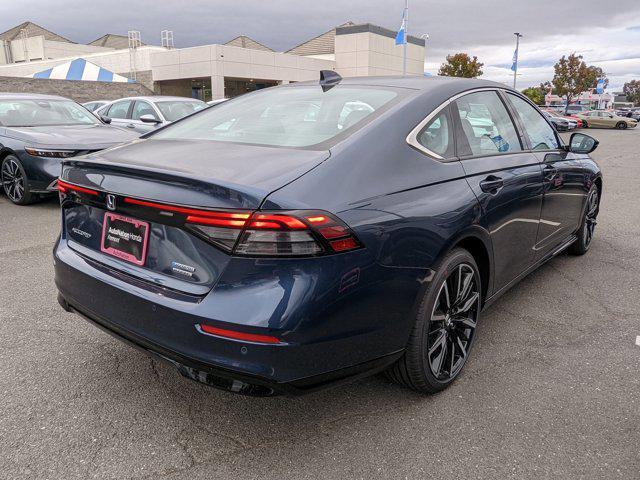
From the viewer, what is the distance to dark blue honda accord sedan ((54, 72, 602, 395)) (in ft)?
6.35

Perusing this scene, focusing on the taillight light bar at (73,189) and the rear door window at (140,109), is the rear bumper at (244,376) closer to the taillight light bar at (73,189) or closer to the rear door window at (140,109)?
the taillight light bar at (73,189)

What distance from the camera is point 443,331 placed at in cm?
269

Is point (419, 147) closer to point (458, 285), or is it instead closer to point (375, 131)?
point (375, 131)

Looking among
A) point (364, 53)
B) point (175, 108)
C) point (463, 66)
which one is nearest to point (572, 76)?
point (463, 66)

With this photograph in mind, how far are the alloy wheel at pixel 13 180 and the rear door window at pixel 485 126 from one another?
20.5 feet

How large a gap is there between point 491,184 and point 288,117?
1.18 meters

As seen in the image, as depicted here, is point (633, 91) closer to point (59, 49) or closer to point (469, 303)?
point (59, 49)

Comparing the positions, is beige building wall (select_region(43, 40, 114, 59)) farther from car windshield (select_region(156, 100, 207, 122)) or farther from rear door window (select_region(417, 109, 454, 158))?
rear door window (select_region(417, 109, 454, 158))

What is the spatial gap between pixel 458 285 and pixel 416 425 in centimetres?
73

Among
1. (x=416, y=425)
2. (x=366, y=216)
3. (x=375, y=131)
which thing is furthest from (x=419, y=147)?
(x=416, y=425)

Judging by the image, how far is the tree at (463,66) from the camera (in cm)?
5384

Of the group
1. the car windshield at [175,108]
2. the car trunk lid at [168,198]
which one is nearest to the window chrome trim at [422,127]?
the car trunk lid at [168,198]

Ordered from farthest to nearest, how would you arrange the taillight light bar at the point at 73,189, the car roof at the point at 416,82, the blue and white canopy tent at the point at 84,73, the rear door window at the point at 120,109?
the blue and white canopy tent at the point at 84,73 < the rear door window at the point at 120,109 < the car roof at the point at 416,82 < the taillight light bar at the point at 73,189

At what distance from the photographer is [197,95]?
46.2 metres
